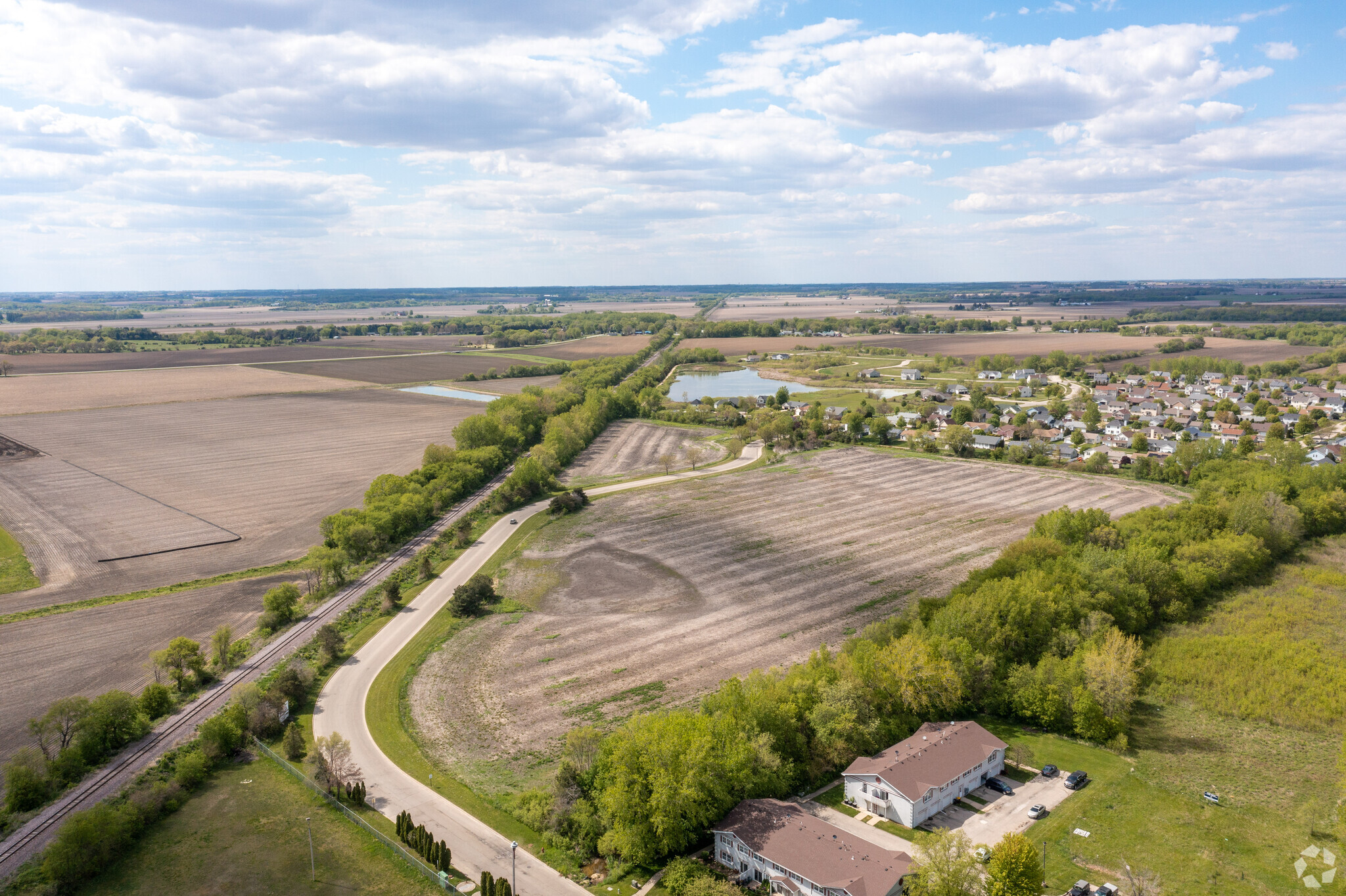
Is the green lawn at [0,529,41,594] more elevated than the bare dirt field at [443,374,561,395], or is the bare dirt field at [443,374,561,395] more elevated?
the bare dirt field at [443,374,561,395]

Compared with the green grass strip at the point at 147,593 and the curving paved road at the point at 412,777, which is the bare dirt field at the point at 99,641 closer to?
the green grass strip at the point at 147,593

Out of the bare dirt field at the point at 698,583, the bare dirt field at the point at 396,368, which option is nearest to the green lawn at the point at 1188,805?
the bare dirt field at the point at 698,583

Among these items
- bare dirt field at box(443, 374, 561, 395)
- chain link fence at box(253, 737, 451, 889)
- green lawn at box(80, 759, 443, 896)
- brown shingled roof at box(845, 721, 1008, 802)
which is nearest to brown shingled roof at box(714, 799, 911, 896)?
brown shingled roof at box(845, 721, 1008, 802)

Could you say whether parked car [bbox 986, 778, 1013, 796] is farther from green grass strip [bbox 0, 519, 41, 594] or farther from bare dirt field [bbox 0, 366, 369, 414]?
bare dirt field [bbox 0, 366, 369, 414]

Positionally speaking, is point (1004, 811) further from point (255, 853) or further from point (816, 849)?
point (255, 853)

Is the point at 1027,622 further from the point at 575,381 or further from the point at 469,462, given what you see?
the point at 575,381

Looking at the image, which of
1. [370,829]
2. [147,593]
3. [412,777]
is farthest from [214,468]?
[370,829]
